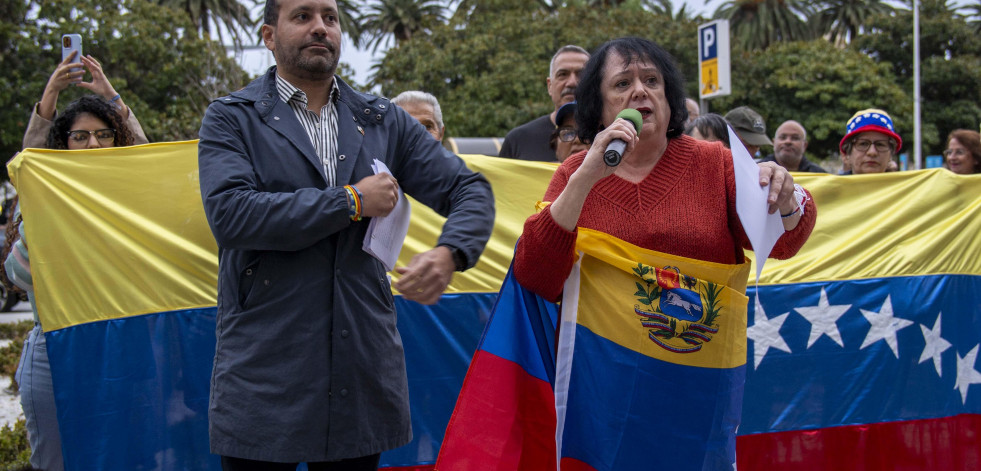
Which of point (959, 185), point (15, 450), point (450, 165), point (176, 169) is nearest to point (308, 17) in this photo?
point (450, 165)

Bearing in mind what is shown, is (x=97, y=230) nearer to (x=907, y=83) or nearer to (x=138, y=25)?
(x=138, y=25)

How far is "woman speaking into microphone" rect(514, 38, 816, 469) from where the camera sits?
2355 millimetres

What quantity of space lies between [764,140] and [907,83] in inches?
1182

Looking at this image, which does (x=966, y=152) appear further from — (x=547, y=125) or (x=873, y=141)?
(x=547, y=125)

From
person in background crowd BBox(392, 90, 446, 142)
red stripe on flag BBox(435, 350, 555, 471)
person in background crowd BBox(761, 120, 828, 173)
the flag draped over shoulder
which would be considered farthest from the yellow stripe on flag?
person in background crowd BBox(761, 120, 828, 173)

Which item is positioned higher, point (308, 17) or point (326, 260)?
point (308, 17)

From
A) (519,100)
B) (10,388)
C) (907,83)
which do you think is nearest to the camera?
(10,388)

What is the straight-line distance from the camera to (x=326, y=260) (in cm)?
214

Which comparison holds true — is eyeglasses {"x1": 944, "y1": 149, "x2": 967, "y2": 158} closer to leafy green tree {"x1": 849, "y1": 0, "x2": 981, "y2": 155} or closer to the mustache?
the mustache

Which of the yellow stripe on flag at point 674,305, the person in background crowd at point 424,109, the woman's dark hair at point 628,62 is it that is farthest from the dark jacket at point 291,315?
the person in background crowd at point 424,109

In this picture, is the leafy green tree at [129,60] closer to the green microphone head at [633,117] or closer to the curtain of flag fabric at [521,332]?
the curtain of flag fabric at [521,332]

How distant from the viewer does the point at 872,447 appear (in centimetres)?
397

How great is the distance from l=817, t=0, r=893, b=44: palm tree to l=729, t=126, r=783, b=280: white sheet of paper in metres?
44.4

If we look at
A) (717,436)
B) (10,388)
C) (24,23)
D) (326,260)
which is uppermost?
(24,23)
